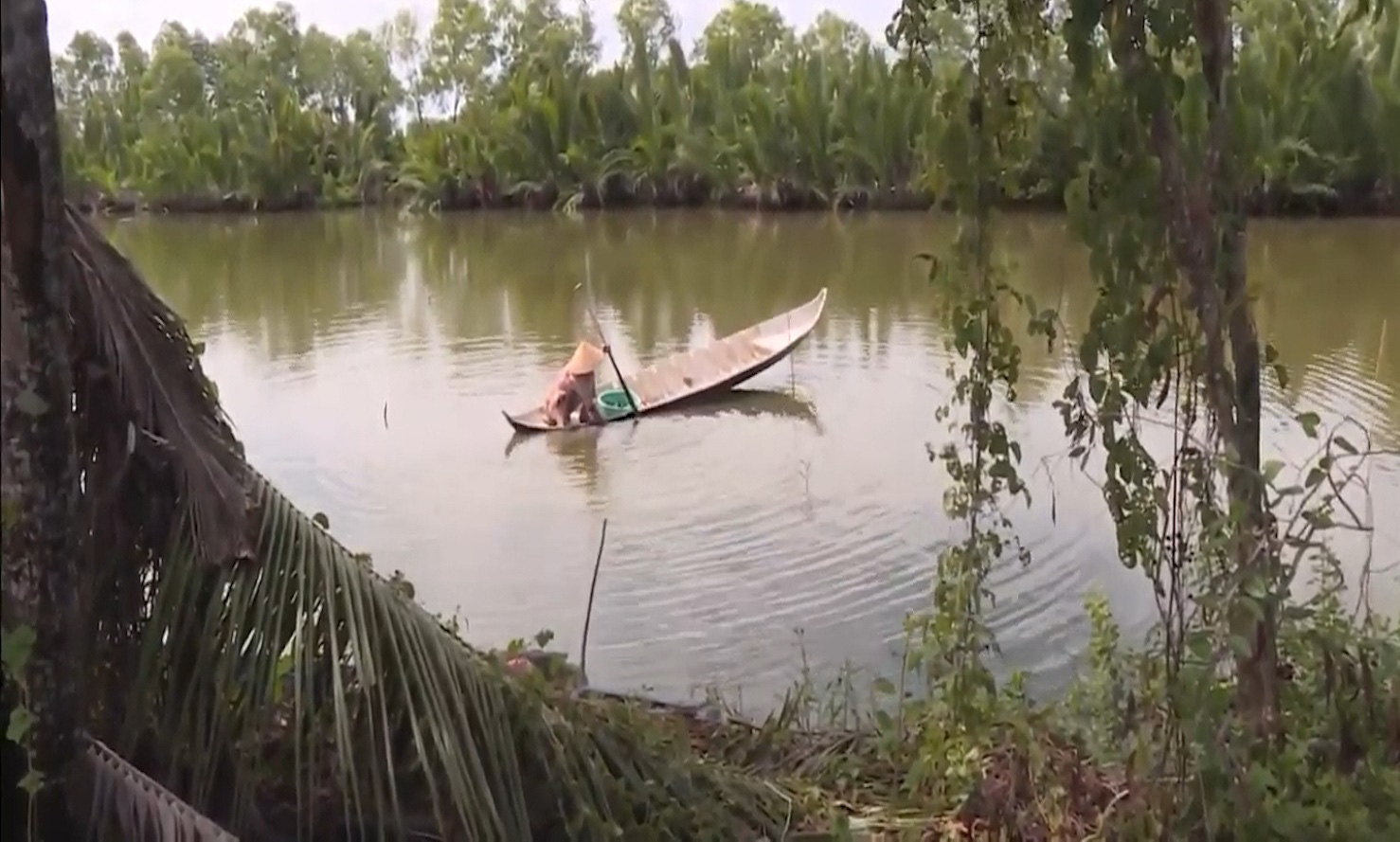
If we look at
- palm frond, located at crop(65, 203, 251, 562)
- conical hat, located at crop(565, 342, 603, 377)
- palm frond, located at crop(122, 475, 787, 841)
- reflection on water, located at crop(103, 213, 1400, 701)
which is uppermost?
palm frond, located at crop(65, 203, 251, 562)

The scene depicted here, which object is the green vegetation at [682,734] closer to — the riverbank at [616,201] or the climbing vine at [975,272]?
the climbing vine at [975,272]

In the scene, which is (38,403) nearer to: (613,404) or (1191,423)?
Result: (1191,423)

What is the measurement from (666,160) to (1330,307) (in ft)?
41.4

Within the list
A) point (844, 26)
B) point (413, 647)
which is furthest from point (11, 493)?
point (844, 26)

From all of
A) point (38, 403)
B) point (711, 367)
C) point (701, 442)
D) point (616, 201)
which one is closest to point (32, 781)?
point (38, 403)

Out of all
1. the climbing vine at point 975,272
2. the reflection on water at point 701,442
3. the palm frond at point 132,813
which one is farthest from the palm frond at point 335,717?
the reflection on water at point 701,442

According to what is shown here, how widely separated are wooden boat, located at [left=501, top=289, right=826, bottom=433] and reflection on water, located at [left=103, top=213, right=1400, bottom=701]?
0.15 metres

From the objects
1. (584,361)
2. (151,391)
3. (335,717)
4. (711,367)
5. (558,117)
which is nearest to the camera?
(151,391)

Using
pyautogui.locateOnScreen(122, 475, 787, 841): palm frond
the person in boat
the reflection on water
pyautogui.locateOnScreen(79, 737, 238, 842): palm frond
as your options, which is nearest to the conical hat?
the person in boat

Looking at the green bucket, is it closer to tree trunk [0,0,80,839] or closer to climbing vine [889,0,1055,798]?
climbing vine [889,0,1055,798]

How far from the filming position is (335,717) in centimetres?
178

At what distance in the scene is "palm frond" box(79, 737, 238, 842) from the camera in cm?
146

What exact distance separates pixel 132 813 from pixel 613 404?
236 inches

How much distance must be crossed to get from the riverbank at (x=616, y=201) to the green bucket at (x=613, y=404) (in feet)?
33.2
